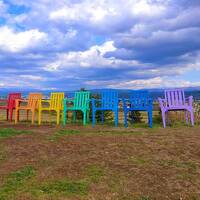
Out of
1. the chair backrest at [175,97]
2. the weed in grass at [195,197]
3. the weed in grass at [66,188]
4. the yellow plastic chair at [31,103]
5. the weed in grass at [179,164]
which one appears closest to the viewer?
the weed in grass at [195,197]

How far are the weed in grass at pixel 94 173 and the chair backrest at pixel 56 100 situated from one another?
5306 mm

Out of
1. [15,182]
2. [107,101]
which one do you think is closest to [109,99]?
[107,101]

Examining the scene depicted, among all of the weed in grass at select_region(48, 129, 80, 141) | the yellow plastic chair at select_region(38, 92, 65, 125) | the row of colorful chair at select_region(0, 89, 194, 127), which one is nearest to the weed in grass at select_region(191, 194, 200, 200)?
the weed in grass at select_region(48, 129, 80, 141)

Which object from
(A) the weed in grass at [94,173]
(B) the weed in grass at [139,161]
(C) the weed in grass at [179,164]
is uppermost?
(B) the weed in grass at [139,161]

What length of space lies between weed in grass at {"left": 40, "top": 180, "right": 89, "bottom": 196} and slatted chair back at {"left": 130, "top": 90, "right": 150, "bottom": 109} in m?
5.17

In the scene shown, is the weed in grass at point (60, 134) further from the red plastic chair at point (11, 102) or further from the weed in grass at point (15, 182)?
the red plastic chair at point (11, 102)

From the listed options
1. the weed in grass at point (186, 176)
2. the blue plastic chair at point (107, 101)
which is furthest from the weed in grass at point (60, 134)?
the weed in grass at point (186, 176)

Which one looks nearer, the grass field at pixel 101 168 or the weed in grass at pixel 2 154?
the grass field at pixel 101 168

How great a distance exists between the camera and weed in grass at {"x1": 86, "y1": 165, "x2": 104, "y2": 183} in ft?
12.8

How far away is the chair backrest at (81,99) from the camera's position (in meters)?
9.30

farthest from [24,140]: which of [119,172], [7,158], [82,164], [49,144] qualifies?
[119,172]

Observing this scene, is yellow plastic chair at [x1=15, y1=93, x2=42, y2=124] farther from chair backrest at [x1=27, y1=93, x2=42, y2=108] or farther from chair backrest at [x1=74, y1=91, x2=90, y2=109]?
chair backrest at [x1=74, y1=91, x2=90, y2=109]

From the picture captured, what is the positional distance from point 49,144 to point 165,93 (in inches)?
162

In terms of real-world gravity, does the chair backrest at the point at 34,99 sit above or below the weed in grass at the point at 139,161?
above
